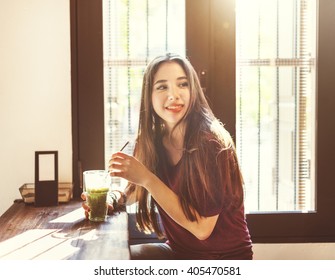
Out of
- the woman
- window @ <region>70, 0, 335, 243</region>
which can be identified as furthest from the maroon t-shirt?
window @ <region>70, 0, 335, 243</region>

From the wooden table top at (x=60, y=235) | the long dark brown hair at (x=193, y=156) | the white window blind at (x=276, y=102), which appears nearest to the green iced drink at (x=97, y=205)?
the wooden table top at (x=60, y=235)

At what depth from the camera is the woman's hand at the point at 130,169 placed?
1651 mm

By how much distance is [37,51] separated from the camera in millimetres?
1874

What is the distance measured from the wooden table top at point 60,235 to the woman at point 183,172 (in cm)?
16

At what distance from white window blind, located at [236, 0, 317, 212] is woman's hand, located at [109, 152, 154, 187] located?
1.61ft

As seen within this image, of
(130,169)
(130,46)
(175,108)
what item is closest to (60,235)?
(130,169)

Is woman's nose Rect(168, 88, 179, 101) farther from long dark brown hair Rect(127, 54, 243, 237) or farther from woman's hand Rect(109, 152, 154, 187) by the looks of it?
woman's hand Rect(109, 152, 154, 187)

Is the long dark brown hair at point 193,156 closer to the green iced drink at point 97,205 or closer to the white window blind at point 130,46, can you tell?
the white window blind at point 130,46

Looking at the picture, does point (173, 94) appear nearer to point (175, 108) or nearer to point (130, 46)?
point (175, 108)

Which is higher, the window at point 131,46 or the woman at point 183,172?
the window at point 131,46

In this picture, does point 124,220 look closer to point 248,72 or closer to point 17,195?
point 17,195

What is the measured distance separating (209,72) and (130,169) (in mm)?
522

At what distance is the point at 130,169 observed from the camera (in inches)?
65.8
